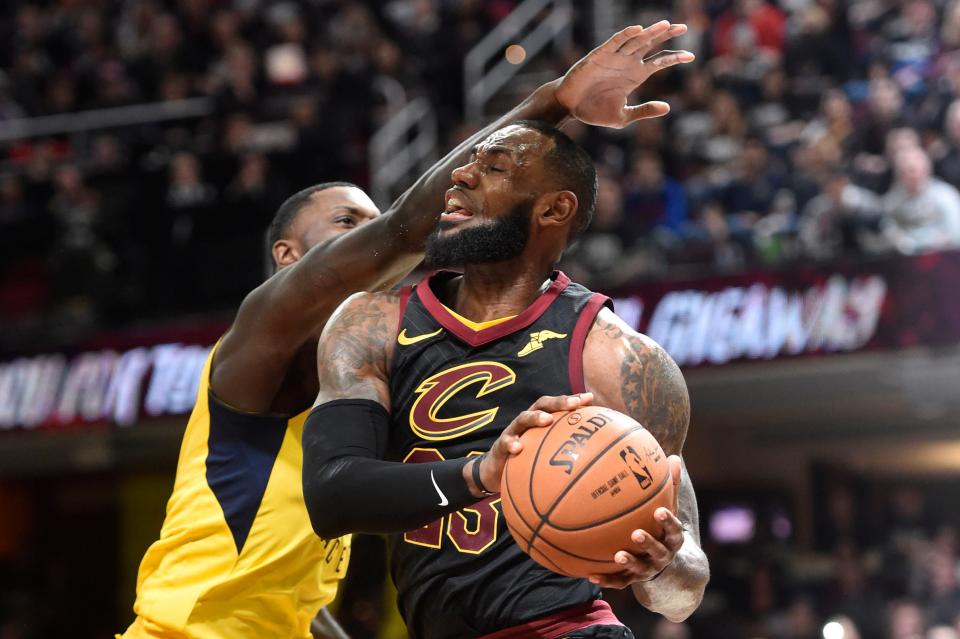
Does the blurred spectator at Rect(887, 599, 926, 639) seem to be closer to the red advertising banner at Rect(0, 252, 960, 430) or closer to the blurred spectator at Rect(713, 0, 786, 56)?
the red advertising banner at Rect(0, 252, 960, 430)

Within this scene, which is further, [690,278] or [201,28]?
[201,28]

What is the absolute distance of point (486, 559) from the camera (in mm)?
3260

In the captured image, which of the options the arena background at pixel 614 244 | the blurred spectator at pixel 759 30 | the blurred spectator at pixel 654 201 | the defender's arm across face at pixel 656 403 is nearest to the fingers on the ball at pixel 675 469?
the defender's arm across face at pixel 656 403

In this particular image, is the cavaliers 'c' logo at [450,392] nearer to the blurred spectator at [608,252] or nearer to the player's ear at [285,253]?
the player's ear at [285,253]

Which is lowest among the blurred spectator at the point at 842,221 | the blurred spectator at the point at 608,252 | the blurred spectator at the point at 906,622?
the blurred spectator at the point at 906,622

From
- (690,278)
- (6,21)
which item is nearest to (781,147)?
(690,278)

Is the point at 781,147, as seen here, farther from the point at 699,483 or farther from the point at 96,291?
the point at 96,291

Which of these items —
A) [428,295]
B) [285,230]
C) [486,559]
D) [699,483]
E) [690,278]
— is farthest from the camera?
[699,483]

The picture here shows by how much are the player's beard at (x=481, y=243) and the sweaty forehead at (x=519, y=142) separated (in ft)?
0.46

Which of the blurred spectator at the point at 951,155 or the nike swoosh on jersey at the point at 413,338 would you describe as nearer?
the nike swoosh on jersey at the point at 413,338

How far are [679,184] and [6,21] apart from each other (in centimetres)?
946

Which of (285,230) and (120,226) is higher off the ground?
(285,230)

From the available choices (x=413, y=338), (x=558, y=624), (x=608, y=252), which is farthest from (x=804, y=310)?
(x=558, y=624)

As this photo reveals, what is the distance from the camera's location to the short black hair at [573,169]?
3.53 metres
